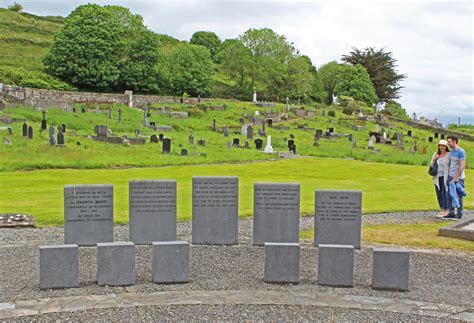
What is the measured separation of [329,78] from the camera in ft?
345

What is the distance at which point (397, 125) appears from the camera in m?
68.9

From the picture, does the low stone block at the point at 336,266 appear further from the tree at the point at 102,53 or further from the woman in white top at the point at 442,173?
the tree at the point at 102,53

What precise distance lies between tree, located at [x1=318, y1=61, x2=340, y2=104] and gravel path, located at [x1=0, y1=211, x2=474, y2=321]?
9510 centimetres

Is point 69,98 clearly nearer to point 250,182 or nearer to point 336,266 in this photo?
point 250,182

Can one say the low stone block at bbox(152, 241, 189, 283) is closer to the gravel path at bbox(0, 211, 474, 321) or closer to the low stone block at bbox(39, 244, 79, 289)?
the gravel path at bbox(0, 211, 474, 321)

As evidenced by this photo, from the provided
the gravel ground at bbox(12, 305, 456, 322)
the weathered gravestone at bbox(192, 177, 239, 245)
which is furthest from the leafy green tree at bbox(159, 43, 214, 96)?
the gravel ground at bbox(12, 305, 456, 322)

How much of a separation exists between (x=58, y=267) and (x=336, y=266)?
4.08m

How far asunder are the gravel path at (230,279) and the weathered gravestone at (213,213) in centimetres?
32

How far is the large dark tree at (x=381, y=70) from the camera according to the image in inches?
4018

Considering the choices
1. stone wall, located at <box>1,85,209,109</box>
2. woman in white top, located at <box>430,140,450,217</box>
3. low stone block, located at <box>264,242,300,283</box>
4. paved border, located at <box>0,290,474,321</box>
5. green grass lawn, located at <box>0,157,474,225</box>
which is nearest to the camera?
paved border, located at <box>0,290,474,321</box>

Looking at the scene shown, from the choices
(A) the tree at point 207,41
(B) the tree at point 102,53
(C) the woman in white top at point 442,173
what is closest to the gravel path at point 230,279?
(C) the woman in white top at point 442,173

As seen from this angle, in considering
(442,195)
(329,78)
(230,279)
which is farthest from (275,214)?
(329,78)

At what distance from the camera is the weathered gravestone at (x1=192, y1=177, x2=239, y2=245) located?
1160 cm

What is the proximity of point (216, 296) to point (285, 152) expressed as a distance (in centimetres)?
3094
